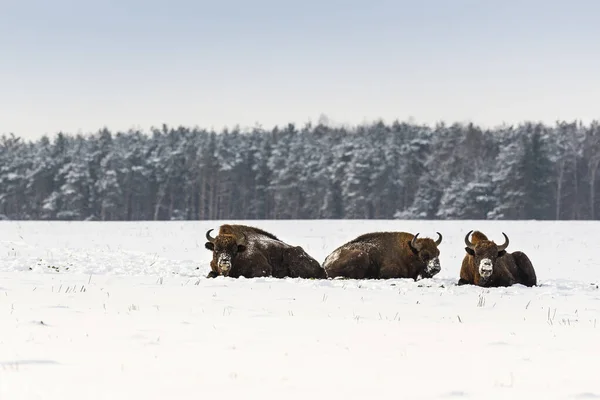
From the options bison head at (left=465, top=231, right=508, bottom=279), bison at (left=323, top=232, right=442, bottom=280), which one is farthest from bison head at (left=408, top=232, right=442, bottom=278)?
bison head at (left=465, top=231, right=508, bottom=279)

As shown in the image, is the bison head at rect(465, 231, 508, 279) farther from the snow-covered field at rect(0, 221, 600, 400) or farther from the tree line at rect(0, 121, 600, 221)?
the tree line at rect(0, 121, 600, 221)

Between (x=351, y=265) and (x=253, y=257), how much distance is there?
2.53 m

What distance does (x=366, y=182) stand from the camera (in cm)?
9462

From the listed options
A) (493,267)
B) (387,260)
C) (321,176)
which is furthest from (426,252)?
(321,176)

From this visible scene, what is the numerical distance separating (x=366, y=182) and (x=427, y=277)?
76.5 metres

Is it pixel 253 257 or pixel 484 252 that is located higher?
pixel 484 252

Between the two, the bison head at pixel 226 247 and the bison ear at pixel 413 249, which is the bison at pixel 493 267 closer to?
the bison ear at pixel 413 249

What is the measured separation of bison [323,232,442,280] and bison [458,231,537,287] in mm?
1287

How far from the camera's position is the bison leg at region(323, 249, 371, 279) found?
1808 centimetres

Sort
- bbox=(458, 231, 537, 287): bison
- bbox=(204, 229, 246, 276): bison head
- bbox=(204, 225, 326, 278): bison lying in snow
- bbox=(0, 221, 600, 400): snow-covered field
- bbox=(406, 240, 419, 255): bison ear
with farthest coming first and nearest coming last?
bbox=(406, 240, 419, 255): bison ear → bbox=(204, 225, 326, 278): bison lying in snow → bbox=(204, 229, 246, 276): bison head → bbox=(458, 231, 537, 287): bison → bbox=(0, 221, 600, 400): snow-covered field

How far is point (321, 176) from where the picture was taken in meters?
99.7

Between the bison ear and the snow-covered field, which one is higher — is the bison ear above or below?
above

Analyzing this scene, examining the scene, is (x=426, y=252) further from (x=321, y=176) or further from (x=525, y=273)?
(x=321, y=176)

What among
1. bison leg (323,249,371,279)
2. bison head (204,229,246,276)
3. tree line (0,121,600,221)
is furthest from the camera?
tree line (0,121,600,221)
